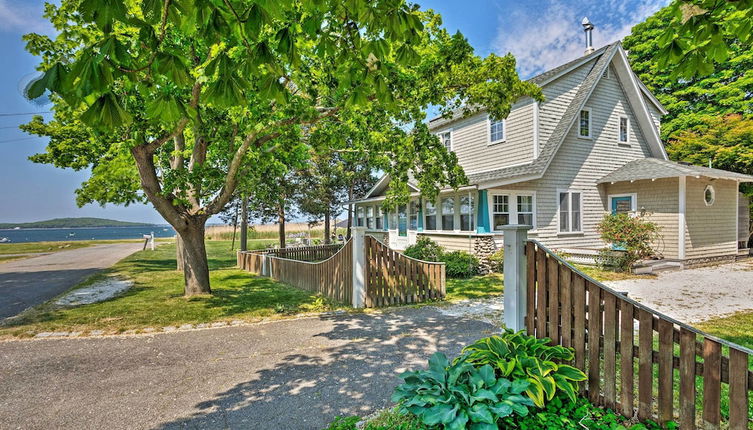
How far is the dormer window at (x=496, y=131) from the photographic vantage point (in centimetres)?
1460

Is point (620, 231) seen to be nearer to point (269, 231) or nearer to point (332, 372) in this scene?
point (332, 372)

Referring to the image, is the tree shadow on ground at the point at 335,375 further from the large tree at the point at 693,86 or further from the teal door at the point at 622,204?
the large tree at the point at 693,86

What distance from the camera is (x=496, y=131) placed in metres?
14.9

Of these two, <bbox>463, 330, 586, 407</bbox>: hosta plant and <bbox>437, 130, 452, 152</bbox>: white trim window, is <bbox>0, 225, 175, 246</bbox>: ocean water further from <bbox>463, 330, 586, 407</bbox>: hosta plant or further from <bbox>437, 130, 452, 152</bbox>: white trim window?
<bbox>463, 330, 586, 407</bbox>: hosta plant

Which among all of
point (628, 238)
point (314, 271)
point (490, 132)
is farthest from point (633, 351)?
point (490, 132)

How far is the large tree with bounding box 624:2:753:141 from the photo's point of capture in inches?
795

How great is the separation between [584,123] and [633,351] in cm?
1393

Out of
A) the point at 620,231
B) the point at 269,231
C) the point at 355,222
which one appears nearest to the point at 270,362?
the point at 620,231

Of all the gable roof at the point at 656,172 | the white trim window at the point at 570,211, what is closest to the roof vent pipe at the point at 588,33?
the gable roof at the point at 656,172

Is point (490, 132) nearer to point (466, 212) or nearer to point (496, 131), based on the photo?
point (496, 131)

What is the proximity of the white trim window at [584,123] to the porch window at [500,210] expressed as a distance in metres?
4.33

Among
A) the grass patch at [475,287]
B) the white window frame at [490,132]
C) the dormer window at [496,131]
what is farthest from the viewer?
the dormer window at [496,131]

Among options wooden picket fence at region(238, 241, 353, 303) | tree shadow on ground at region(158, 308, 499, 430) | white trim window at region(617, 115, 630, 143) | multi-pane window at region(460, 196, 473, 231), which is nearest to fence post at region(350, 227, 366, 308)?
wooden picket fence at region(238, 241, 353, 303)

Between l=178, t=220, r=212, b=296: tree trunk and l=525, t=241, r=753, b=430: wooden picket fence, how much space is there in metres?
7.69
